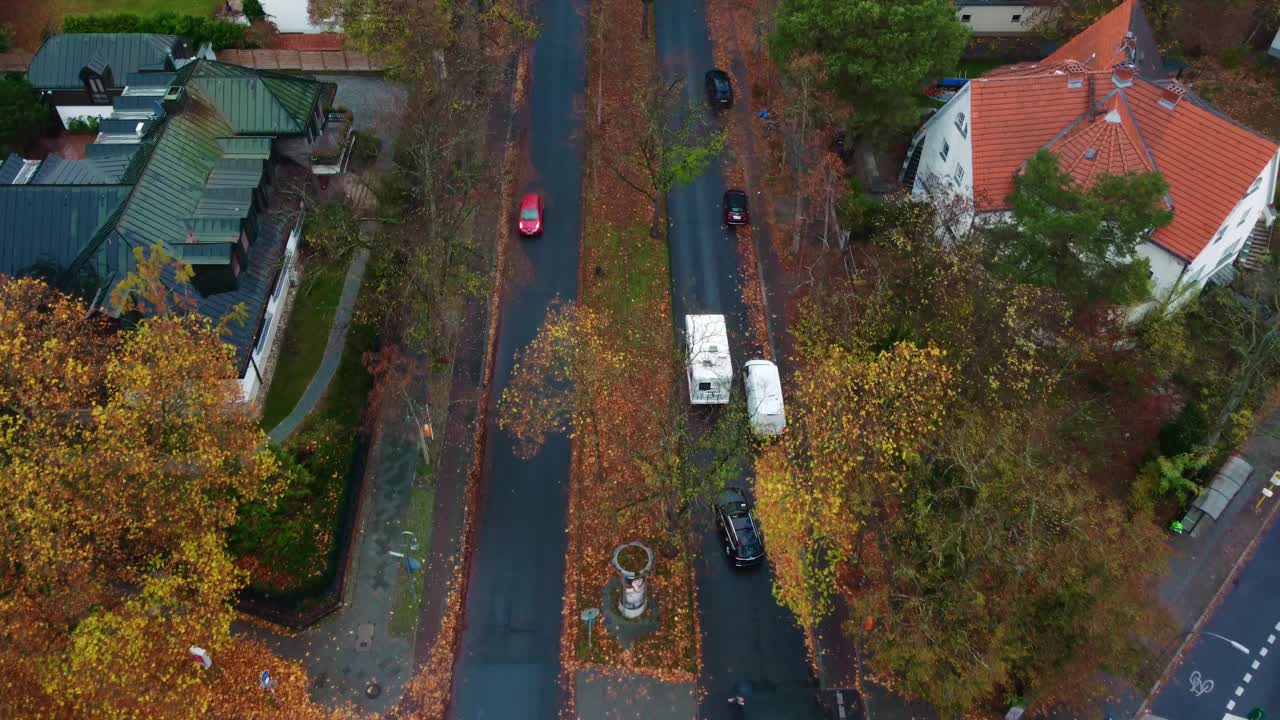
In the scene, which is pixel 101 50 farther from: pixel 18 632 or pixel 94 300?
pixel 18 632

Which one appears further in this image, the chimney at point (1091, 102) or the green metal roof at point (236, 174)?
the green metal roof at point (236, 174)

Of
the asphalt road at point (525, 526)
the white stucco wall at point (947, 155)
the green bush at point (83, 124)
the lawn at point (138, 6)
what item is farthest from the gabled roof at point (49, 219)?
the white stucco wall at point (947, 155)

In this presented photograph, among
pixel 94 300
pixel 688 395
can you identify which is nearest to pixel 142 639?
pixel 94 300

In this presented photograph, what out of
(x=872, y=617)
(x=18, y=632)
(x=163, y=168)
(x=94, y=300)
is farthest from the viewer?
(x=163, y=168)

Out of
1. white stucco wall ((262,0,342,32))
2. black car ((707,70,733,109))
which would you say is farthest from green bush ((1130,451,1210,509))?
white stucco wall ((262,0,342,32))

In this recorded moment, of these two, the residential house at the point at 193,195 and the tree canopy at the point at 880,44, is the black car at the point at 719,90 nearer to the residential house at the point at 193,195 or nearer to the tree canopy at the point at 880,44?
the tree canopy at the point at 880,44

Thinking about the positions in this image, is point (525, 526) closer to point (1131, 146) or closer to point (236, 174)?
point (236, 174)
